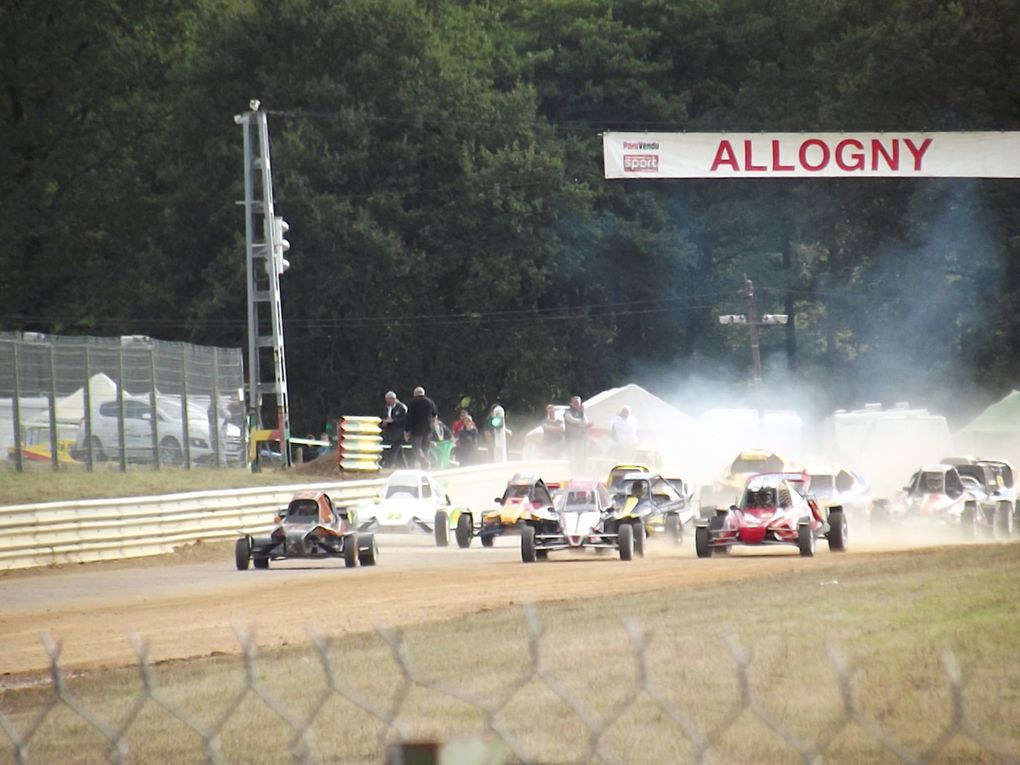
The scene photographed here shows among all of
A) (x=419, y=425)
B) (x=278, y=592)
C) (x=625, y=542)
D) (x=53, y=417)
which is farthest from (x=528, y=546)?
(x=419, y=425)

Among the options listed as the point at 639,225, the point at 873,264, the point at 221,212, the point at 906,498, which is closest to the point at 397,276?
the point at 221,212

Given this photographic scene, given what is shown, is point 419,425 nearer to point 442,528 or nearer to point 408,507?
point 408,507

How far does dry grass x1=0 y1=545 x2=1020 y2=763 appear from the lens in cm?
788

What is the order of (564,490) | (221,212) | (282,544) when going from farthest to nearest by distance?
(221,212) < (564,490) < (282,544)

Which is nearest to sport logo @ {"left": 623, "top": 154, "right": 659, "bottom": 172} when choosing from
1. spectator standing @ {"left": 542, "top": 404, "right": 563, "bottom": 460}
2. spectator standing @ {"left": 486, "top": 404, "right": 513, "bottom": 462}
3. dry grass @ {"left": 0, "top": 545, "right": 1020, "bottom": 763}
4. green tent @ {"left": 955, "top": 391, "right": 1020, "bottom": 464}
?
spectator standing @ {"left": 542, "top": 404, "right": 563, "bottom": 460}

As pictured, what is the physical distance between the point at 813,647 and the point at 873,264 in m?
50.8

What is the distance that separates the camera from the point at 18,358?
2770cm

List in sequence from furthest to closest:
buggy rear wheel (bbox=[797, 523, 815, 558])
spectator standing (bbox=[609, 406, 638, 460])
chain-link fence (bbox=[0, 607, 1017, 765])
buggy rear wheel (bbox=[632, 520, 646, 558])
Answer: spectator standing (bbox=[609, 406, 638, 460]) → buggy rear wheel (bbox=[632, 520, 646, 558]) → buggy rear wheel (bbox=[797, 523, 815, 558]) → chain-link fence (bbox=[0, 607, 1017, 765])

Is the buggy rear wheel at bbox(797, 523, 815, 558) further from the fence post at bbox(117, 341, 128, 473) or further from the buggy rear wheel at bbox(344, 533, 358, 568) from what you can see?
the fence post at bbox(117, 341, 128, 473)

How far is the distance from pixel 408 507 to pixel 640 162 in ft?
23.6

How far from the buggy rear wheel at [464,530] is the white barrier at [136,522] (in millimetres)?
3722

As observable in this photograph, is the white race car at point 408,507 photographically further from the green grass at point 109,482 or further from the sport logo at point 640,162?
the sport logo at point 640,162

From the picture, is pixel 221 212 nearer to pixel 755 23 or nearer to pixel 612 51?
pixel 612 51

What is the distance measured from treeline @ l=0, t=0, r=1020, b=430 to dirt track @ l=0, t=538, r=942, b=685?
3319 centimetres
